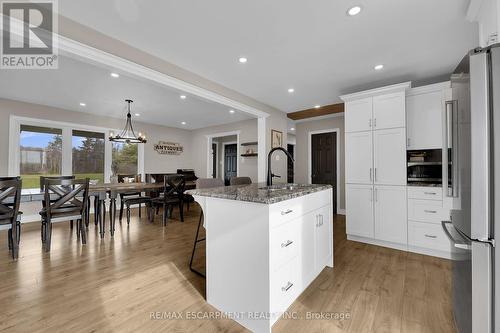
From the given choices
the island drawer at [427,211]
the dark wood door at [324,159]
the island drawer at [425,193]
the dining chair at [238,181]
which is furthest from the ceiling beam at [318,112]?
the dining chair at [238,181]

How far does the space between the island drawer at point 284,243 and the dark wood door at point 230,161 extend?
6.09 m

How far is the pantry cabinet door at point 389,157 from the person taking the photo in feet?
9.60

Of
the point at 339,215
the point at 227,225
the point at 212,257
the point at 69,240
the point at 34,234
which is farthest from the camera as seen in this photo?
the point at 339,215

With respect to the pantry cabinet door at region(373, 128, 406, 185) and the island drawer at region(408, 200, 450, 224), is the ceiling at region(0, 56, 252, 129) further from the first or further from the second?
the island drawer at region(408, 200, 450, 224)

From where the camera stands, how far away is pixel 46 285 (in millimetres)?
1968

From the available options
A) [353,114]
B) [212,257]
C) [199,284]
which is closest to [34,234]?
[199,284]

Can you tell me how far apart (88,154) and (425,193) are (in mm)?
6914

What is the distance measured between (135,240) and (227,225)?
2371 mm

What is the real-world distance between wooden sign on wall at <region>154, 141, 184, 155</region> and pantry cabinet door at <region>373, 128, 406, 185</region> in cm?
579

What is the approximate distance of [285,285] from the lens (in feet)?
5.08

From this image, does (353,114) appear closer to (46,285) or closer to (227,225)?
(227,225)

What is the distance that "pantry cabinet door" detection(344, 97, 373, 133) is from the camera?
316cm

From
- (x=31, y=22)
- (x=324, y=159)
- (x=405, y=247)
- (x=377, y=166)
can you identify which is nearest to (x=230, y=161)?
(x=324, y=159)

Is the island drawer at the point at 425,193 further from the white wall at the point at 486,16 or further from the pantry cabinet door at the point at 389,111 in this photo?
the white wall at the point at 486,16
